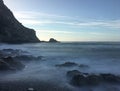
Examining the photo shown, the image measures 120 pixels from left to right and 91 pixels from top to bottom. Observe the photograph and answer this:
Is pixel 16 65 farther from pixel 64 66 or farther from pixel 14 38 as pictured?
pixel 14 38

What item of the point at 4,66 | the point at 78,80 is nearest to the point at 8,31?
the point at 4,66

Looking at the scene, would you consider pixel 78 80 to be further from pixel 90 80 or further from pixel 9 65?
pixel 9 65

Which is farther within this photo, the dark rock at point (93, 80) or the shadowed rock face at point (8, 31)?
the shadowed rock face at point (8, 31)

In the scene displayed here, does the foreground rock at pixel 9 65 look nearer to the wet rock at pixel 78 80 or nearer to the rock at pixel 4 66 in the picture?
the rock at pixel 4 66

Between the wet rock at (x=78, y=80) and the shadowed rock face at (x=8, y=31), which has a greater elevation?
the shadowed rock face at (x=8, y=31)

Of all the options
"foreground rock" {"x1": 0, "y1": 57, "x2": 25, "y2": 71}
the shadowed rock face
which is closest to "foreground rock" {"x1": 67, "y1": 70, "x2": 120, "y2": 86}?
"foreground rock" {"x1": 0, "y1": 57, "x2": 25, "y2": 71}

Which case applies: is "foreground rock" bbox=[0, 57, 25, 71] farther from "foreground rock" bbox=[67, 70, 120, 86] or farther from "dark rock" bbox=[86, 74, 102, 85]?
"dark rock" bbox=[86, 74, 102, 85]

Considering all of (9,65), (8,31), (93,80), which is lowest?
(93,80)

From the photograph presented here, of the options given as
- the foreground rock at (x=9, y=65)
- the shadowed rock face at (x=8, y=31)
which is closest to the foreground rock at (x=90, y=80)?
the foreground rock at (x=9, y=65)

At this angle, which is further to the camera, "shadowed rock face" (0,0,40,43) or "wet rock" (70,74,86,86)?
"shadowed rock face" (0,0,40,43)

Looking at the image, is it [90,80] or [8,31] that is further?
[8,31]

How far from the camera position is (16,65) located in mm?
27250

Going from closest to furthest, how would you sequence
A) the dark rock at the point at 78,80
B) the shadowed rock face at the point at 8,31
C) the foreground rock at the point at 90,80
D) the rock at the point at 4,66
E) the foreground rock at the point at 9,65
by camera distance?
1. the dark rock at the point at 78,80
2. the foreground rock at the point at 90,80
3. the rock at the point at 4,66
4. the foreground rock at the point at 9,65
5. the shadowed rock face at the point at 8,31

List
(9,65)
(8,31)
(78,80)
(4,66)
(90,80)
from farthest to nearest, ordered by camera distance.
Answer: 1. (8,31)
2. (9,65)
3. (4,66)
4. (90,80)
5. (78,80)
